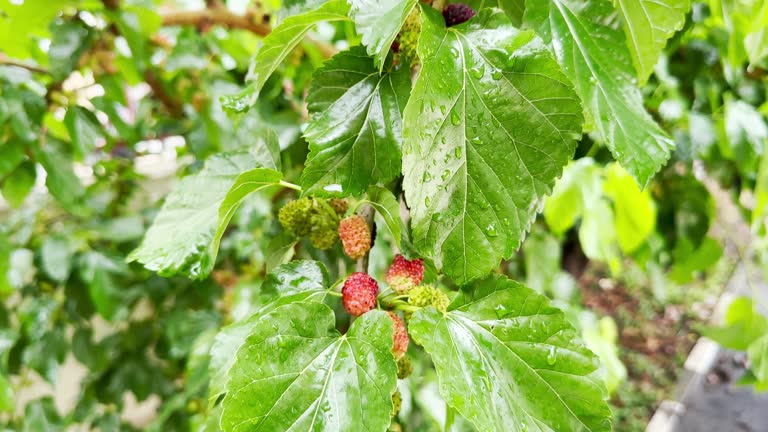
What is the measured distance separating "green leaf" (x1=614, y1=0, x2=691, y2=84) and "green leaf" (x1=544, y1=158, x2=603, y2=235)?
0.41 metres

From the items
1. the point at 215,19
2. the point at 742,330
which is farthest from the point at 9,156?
the point at 742,330

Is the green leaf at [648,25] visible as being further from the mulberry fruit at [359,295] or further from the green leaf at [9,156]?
the green leaf at [9,156]

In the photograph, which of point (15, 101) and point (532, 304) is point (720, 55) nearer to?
point (532, 304)

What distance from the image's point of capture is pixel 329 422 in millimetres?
193

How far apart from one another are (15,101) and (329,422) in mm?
586

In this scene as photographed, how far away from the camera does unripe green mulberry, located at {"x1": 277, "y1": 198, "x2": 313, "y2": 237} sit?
268 mm

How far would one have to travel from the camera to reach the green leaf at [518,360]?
20cm

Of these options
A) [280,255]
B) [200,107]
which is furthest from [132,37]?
[280,255]

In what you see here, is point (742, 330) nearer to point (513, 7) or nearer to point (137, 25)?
point (513, 7)

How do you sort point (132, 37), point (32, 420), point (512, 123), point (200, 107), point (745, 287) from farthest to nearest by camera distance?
1. point (745, 287)
2. point (32, 420)
3. point (200, 107)
4. point (132, 37)
5. point (512, 123)

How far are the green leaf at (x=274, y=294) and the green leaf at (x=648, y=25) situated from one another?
0.61 feet

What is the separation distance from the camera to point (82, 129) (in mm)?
599

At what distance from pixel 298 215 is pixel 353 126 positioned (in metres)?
0.06

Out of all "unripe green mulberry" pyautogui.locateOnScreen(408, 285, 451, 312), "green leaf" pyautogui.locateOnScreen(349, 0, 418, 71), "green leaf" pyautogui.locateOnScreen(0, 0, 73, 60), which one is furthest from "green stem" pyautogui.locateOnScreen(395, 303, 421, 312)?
"green leaf" pyautogui.locateOnScreen(0, 0, 73, 60)
